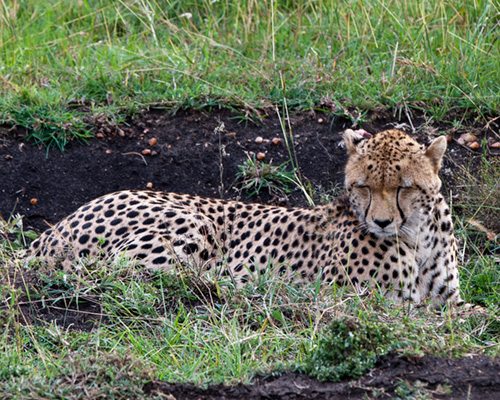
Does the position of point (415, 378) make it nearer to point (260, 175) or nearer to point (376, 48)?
point (260, 175)

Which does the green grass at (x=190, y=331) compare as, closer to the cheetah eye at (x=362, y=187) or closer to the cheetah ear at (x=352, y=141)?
the cheetah eye at (x=362, y=187)

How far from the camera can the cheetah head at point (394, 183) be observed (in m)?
4.45

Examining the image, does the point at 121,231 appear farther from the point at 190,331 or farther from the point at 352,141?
the point at 352,141

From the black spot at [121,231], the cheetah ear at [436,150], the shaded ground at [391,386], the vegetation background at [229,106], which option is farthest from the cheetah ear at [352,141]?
the shaded ground at [391,386]

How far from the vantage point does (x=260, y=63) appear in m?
7.02

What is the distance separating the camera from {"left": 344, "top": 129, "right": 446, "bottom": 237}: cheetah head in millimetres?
4449

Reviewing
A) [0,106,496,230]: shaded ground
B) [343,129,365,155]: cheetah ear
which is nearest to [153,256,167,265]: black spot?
[0,106,496,230]: shaded ground

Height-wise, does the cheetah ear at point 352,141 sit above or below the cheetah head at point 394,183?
above

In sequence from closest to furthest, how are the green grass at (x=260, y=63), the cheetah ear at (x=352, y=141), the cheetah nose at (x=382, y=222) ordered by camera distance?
the cheetah nose at (x=382, y=222) < the cheetah ear at (x=352, y=141) < the green grass at (x=260, y=63)

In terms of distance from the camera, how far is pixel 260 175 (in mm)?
6211

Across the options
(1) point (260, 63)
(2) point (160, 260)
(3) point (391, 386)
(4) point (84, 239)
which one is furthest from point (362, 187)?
(1) point (260, 63)

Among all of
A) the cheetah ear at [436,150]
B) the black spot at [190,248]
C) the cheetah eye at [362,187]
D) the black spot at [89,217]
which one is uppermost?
the cheetah ear at [436,150]

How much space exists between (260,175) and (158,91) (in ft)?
4.51

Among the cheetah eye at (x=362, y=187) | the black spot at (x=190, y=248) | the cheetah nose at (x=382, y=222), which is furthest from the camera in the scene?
the black spot at (x=190, y=248)
